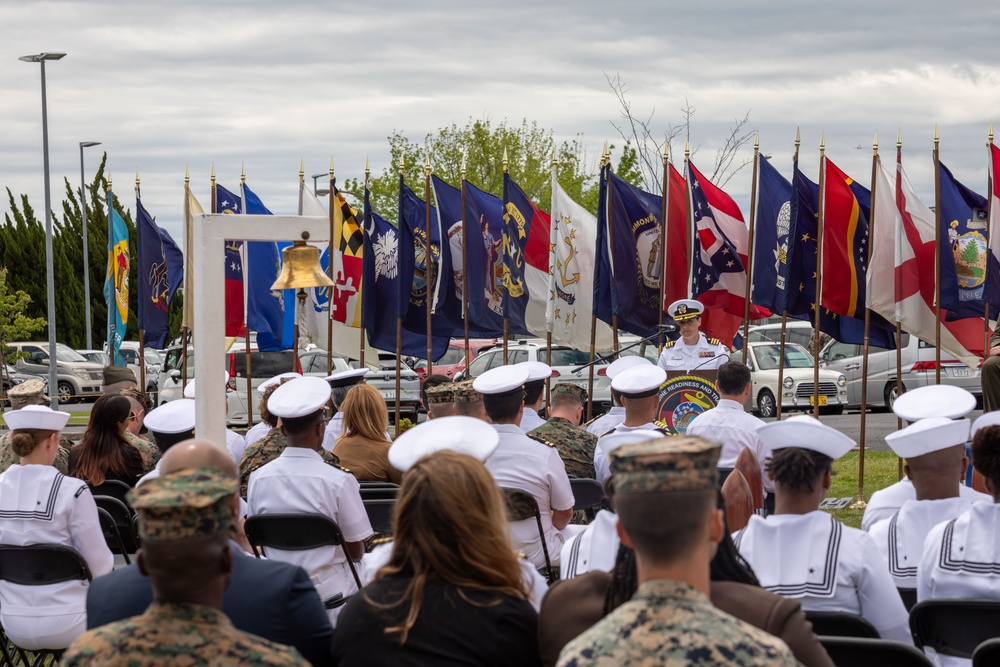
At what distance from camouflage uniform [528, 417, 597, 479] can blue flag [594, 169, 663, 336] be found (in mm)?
5521

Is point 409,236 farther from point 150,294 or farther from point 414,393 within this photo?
point 414,393

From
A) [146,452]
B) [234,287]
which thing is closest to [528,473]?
[146,452]

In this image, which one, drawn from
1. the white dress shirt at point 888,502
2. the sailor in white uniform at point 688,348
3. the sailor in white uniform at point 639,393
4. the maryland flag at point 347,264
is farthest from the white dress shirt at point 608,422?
the maryland flag at point 347,264

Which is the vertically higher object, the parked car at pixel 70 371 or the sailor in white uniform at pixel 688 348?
the sailor in white uniform at pixel 688 348

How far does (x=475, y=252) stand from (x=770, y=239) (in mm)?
3311

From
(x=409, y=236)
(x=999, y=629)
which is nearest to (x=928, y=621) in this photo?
(x=999, y=629)

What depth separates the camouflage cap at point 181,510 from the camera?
2332 millimetres

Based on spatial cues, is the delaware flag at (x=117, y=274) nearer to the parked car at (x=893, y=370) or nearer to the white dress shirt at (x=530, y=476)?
the white dress shirt at (x=530, y=476)

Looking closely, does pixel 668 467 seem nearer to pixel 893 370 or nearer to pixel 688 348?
pixel 688 348

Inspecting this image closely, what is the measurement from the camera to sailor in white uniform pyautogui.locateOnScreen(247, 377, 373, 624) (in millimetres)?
5301

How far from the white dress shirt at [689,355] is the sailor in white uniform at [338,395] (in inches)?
111

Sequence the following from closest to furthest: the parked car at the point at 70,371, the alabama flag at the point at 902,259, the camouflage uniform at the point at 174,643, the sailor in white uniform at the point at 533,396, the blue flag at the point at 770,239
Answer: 1. the camouflage uniform at the point at 174,643
2. the sailor in white uniform at the point at 533,396
3. the alabama flag at the point at 902,259
4. the blue flag at the point at 770,239
5. the parked car at the point at 70,371

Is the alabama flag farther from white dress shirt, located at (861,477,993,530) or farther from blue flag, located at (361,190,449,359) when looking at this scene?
white dress shirt, located at (861,477,993,530)

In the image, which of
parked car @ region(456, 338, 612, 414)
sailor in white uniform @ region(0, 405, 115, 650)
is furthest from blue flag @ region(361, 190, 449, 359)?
parked car @ region(456, 338, 612, 414)
